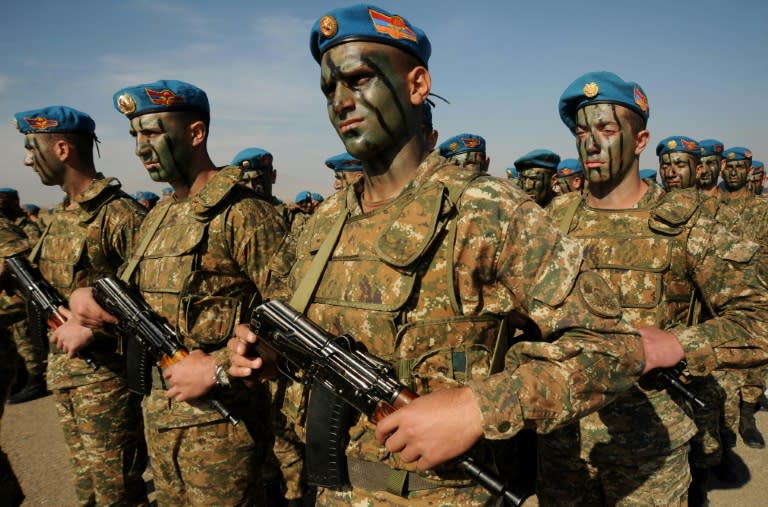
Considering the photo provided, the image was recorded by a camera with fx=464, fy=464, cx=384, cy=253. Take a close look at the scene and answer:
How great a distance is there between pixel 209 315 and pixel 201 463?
→ 93 cm

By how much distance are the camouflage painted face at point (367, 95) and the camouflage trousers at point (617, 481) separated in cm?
215

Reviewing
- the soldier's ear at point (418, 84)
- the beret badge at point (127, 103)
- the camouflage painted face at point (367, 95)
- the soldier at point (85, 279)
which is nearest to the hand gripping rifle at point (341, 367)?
the camouflage painted face at point (367, 95)

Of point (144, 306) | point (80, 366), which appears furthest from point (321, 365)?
point (80, 366)

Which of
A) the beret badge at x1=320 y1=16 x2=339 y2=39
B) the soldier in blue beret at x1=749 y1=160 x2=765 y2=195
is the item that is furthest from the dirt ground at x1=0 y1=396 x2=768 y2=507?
the soldier in blue beret at x1=749 y1=160 x2=765 y2=195

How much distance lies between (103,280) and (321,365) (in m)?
2.17

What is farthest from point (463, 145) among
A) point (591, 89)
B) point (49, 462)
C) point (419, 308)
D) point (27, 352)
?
point (27, 352)

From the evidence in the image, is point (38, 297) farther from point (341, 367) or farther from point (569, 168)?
point (569, 168)

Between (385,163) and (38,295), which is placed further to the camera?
(38,295)

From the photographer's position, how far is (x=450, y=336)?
164 cm

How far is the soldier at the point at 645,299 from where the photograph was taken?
240 centimetres

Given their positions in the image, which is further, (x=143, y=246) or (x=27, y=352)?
(x=27, y=352)

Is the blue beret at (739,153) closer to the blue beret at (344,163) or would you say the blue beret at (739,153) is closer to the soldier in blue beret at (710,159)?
the soldier in blue beret at (710,159)

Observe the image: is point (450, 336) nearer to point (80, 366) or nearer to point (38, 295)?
point (80, 366)

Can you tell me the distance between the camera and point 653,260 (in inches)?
105
